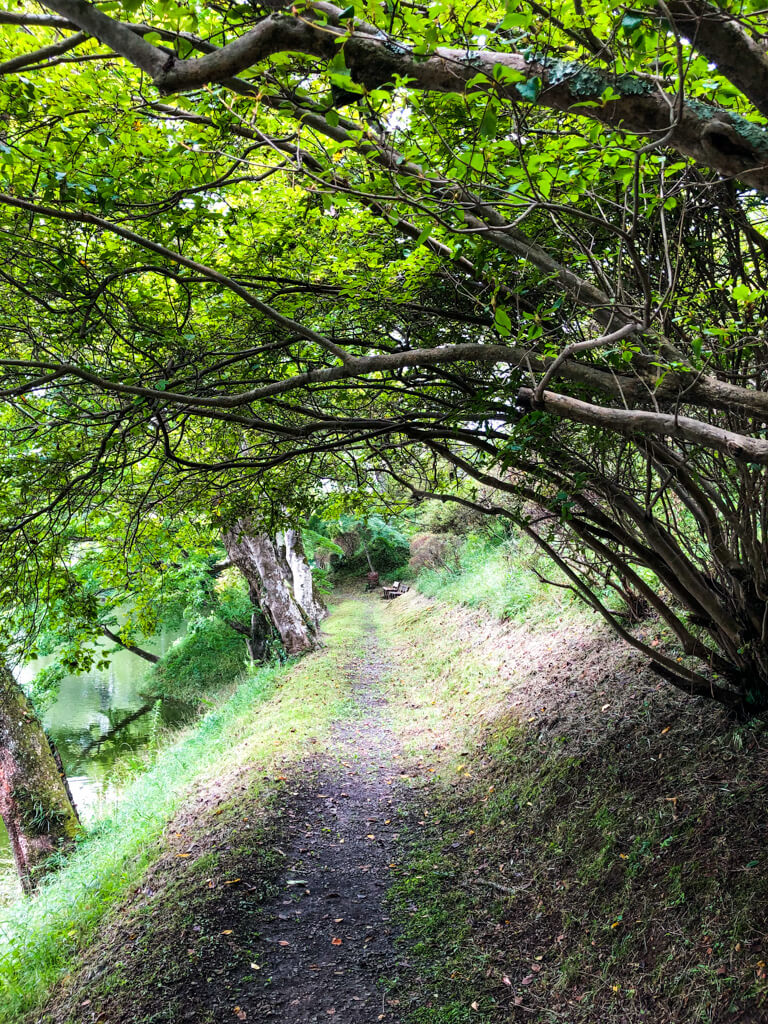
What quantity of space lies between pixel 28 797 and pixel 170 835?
13.7ft

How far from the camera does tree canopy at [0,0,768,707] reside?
2.15m

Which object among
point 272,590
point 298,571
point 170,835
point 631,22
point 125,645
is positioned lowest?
point 170,835

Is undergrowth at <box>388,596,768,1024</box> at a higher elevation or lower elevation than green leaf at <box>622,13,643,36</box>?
lower

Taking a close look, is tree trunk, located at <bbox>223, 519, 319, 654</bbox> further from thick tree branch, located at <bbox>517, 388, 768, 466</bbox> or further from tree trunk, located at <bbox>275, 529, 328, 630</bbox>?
thick tree branch, located at <bbox>517, 388, 768, 466</bbox>

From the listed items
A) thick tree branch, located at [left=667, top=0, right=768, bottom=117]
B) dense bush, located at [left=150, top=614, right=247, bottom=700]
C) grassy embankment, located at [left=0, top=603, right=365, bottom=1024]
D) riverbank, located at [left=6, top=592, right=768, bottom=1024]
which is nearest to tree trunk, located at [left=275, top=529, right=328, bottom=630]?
dense bush, located at [left=150, top=614, right=247, bottom=700]

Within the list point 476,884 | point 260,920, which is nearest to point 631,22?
point 476,884

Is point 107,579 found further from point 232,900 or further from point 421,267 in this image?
point 421,267

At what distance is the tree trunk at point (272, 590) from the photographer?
14336mm

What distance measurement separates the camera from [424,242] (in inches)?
140

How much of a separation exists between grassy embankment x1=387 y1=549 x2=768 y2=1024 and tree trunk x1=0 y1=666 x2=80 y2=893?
19.6 feet

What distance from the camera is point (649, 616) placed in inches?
272

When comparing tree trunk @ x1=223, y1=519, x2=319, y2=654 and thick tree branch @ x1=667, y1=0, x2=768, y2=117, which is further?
tree trunk @ x1=223, y1=519, x2=319, y2=654

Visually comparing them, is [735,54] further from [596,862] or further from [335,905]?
[335,905]

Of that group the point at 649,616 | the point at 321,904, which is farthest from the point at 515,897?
the point at 649,616
